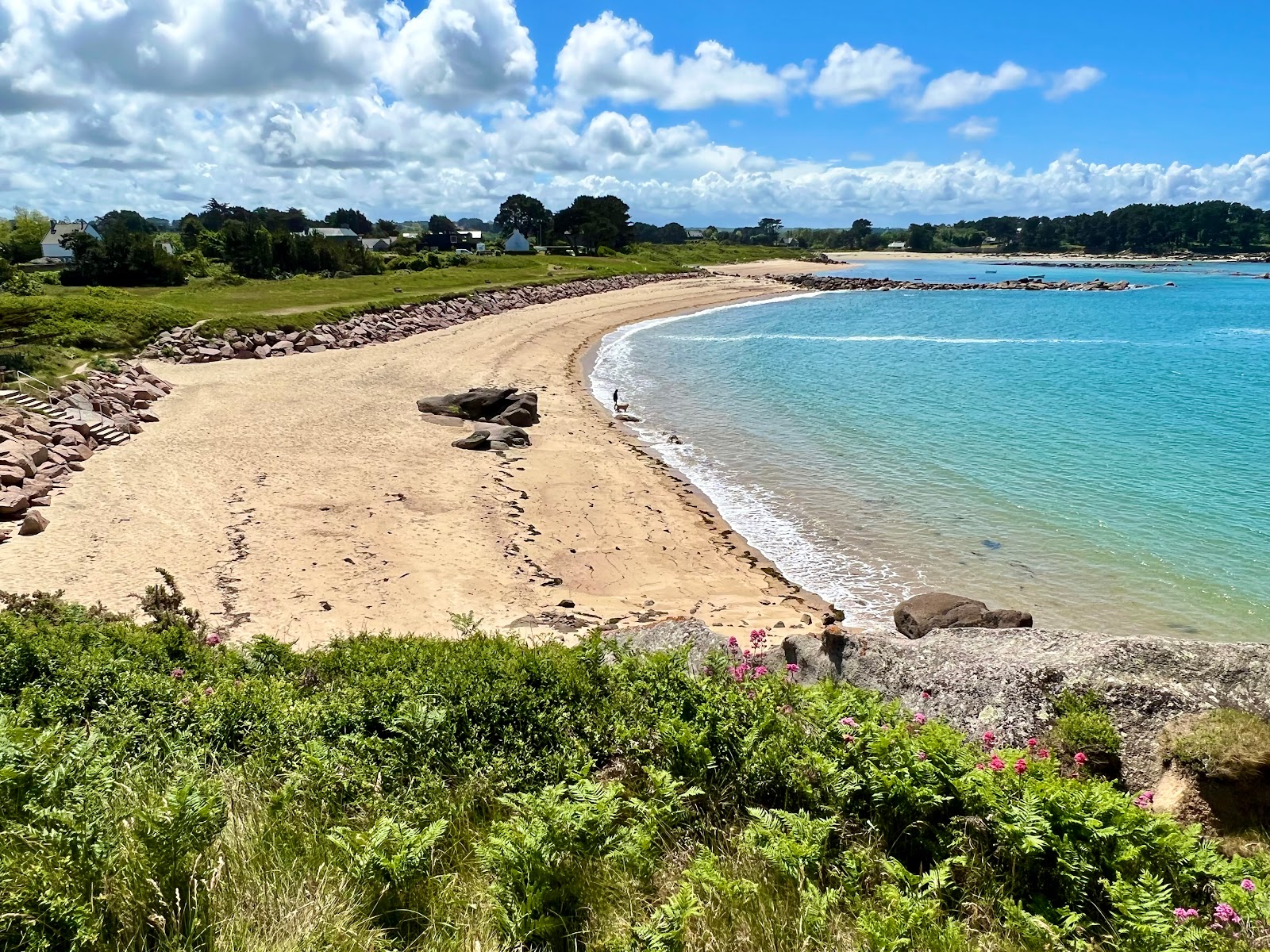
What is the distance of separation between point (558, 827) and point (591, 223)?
120 metres

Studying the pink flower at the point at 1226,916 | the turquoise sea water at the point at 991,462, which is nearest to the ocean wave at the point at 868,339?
the turquoise sea water at the point at 991,462

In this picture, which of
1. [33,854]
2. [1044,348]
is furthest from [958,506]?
[1044,348]

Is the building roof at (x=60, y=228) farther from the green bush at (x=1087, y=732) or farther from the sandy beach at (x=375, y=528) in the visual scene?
the green bush at (x=1087, y=732)

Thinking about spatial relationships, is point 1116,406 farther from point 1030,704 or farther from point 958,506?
point 1030,704

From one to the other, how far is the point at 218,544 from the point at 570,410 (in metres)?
14.9

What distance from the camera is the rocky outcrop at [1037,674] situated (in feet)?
21.0

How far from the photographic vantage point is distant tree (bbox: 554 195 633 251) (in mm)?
116750

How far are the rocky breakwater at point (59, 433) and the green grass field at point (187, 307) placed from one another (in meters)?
2.11

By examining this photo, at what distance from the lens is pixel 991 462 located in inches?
843

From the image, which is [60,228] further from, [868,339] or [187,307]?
[868,339]

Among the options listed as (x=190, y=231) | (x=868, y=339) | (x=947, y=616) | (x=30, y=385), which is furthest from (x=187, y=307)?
(x=190, y=231)

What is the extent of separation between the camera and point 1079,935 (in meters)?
4.13

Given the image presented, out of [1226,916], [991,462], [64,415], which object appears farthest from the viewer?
[991,462]

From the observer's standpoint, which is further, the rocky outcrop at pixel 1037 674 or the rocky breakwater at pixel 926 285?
the rocky breakwater at pixel 926 285
